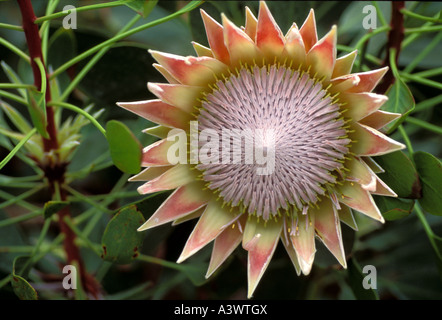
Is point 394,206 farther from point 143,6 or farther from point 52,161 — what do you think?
point 52,161

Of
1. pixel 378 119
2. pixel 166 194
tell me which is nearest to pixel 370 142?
pixel 378 119

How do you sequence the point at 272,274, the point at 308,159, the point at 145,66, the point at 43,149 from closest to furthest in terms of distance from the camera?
the point at 308,159
the point at 43,149
the point at 145,66
the point at 272,274

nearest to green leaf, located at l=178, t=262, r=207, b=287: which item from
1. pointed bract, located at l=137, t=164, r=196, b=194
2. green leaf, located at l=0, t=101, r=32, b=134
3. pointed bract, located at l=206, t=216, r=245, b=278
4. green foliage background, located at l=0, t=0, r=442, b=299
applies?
green foliage background, located at l=0, t=0, r=442, b=299

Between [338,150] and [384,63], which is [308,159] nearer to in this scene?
[338,150]

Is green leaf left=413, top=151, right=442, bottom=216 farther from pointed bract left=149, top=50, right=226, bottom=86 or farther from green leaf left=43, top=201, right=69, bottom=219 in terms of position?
green leaf left=43, top=201, right=69, bottom=219

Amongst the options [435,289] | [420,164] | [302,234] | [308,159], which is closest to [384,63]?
[420,164]
